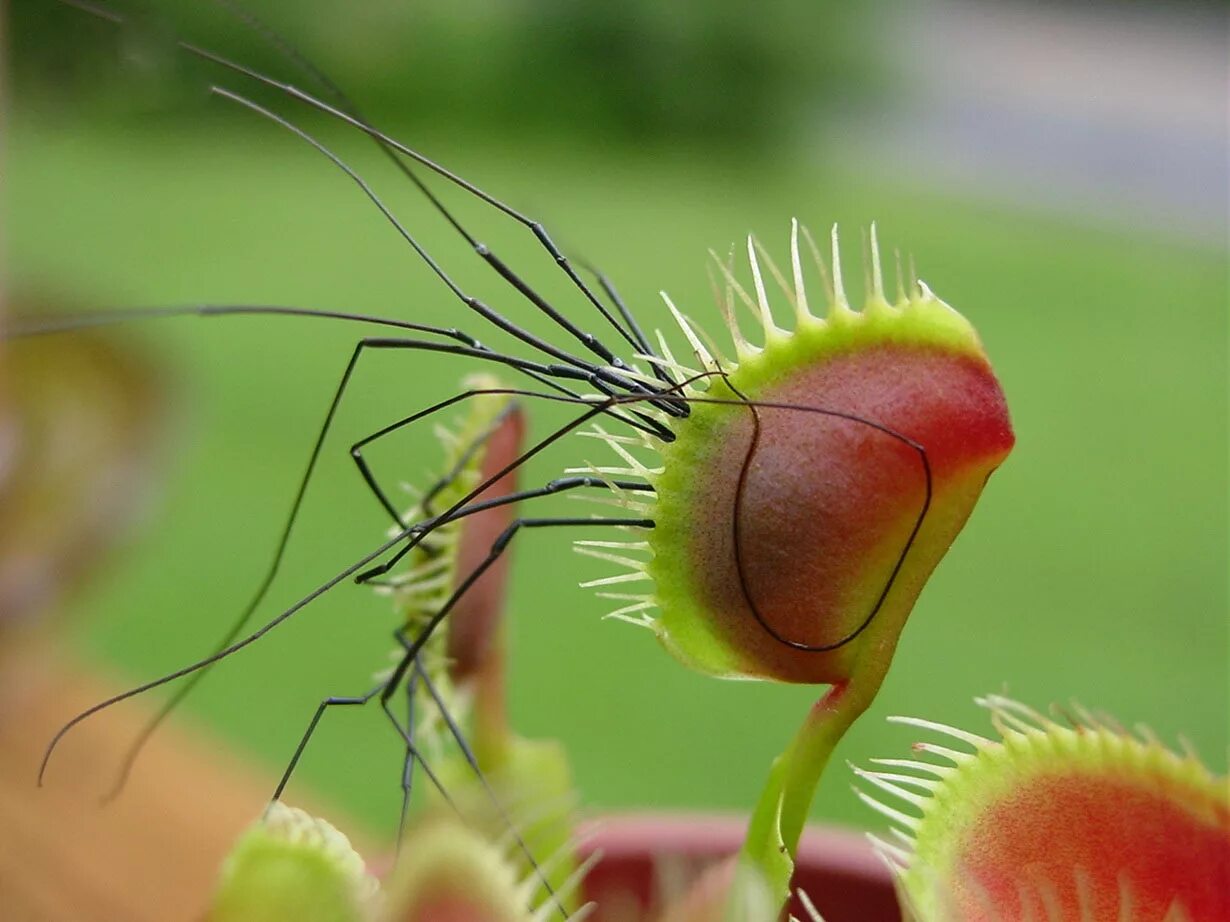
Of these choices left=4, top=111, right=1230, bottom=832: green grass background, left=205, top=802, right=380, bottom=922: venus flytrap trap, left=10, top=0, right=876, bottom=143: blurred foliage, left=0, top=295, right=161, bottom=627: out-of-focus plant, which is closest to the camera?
left=205, top=802, right=380, bottom=922: venus flytrap trap

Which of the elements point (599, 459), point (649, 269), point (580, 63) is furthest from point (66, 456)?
point (580, 63)

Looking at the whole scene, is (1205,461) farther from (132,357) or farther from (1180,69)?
(1180,69)

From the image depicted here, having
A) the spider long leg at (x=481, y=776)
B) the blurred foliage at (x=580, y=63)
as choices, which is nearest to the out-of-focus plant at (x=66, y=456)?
the spider long leg at (x=481, y=776)

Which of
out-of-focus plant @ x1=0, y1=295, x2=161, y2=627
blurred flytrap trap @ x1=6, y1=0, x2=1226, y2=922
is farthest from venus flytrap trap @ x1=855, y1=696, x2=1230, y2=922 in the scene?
out-of-focus plant @ x1=0, y1=295, x2=161, y2=627

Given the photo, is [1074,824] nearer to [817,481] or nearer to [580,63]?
[817,481]

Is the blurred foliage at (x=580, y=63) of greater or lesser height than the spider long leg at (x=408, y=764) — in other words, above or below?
above

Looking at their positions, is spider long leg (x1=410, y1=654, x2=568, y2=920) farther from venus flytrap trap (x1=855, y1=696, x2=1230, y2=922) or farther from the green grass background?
the green grass background

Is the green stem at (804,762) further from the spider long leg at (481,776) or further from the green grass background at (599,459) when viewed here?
the green grass background at (599,459)
